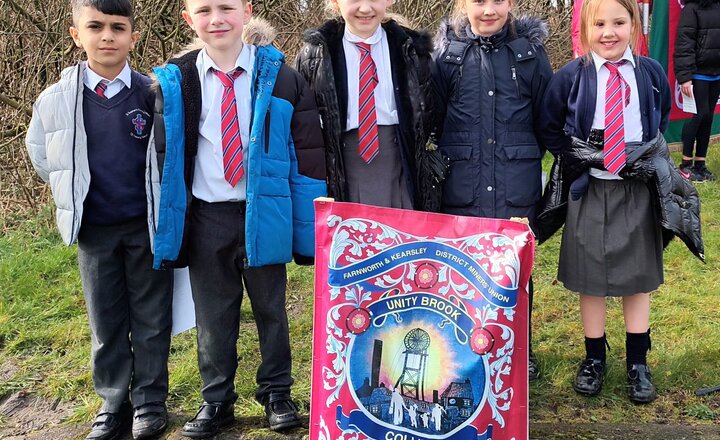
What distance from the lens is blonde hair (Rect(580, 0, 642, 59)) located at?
3.16 m

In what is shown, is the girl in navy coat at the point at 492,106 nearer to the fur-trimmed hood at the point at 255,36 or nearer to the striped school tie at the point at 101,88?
the fur-trimmed hood at the point at 255,36

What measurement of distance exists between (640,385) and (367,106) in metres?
1.83

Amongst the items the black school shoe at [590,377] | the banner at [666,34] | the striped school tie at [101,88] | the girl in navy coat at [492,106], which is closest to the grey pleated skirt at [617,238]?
the girl in navy coat at [492,106]

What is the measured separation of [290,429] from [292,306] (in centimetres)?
150

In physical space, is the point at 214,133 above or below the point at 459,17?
below

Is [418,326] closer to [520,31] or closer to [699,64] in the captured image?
[520,31]

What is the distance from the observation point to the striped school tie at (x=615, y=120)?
3.10m

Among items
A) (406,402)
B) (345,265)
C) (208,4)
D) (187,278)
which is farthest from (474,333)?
(208,4)

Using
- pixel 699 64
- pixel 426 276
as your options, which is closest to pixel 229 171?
pixel 426 276

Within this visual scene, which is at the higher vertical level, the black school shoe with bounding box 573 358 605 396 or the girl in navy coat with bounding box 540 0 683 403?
the girl in navy coat with bounding box 540 0 683 403

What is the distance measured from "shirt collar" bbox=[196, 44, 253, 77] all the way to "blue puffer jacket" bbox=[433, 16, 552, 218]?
868mm

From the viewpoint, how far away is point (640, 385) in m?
3.36

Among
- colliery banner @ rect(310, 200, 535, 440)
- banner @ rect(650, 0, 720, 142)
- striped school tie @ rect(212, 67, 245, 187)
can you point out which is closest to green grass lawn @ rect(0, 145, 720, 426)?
colliery banner @ rect(310, 200, 535, 440)

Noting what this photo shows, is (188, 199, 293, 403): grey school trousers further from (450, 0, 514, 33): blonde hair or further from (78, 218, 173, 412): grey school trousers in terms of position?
(450, 0, 514, 33): blonde hair
